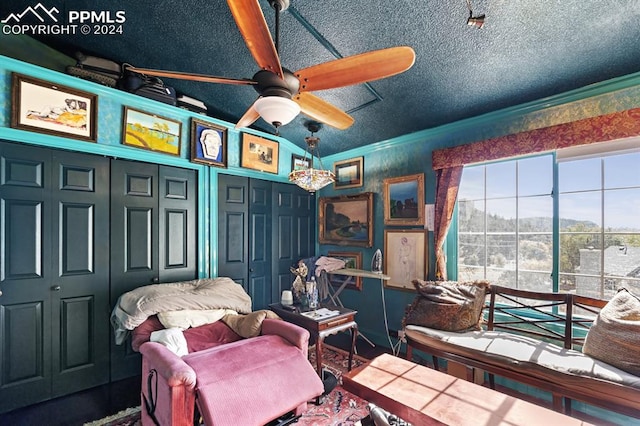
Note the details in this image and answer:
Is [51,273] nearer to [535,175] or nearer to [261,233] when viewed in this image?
[261,233]

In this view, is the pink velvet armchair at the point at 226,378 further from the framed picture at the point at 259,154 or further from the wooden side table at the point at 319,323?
the framed picture at the point at 259,154

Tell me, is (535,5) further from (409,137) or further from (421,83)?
(409,137)

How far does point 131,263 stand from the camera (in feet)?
9.48

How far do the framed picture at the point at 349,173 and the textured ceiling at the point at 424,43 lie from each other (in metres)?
1.15

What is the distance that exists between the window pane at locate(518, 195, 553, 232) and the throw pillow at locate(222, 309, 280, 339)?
2593mm

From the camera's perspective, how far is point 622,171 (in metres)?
2.33

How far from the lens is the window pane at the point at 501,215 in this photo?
289cm

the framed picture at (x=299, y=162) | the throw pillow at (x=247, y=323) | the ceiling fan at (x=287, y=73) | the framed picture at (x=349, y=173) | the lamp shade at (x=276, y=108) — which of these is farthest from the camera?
the framed picture at (x=299, y=162)

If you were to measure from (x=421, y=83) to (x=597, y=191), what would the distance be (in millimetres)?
1746

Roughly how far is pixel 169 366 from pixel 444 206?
2889 mm

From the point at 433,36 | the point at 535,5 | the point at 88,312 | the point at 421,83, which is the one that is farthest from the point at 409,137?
the point at 88,312

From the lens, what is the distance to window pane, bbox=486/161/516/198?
2.92 metres

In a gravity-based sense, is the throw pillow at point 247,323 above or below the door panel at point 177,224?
below

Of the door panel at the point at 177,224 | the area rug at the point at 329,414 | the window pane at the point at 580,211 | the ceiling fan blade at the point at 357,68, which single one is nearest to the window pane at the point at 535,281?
the window pane at the point at 580,211
